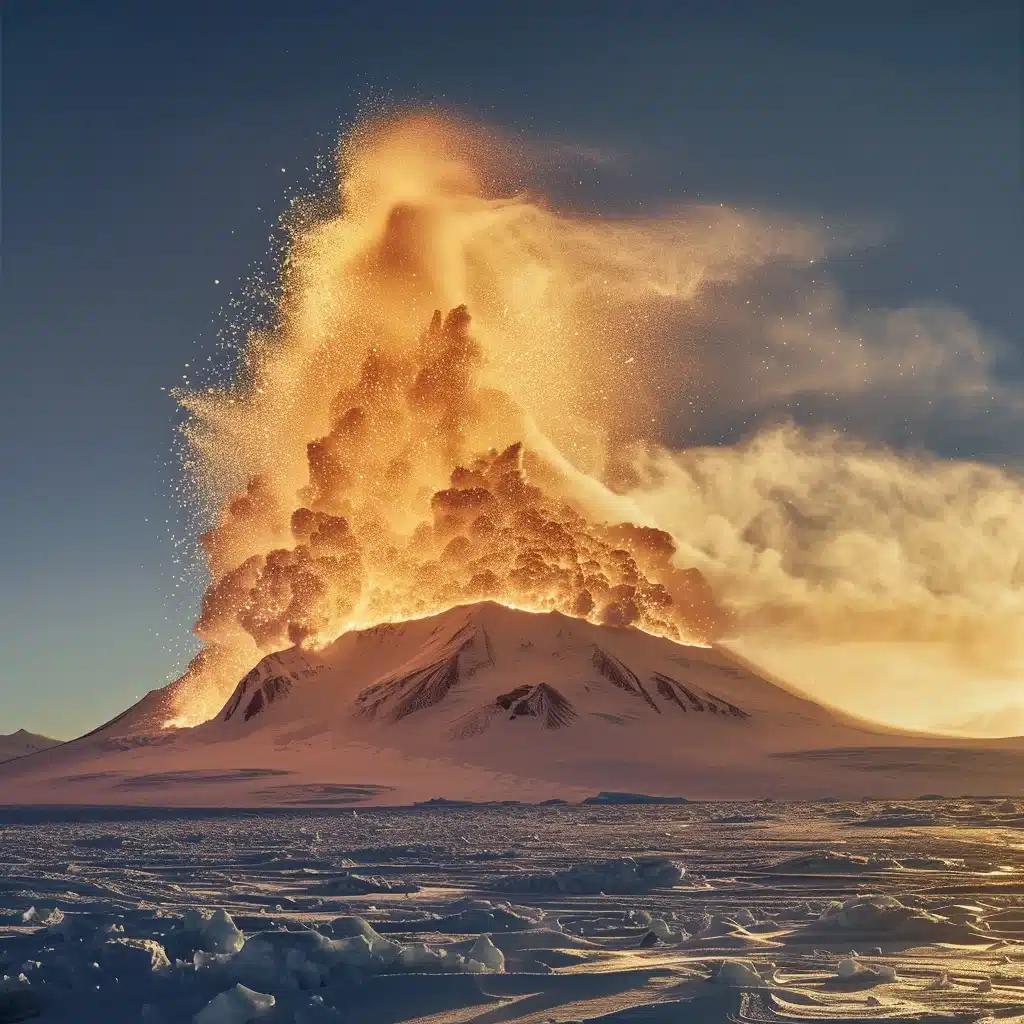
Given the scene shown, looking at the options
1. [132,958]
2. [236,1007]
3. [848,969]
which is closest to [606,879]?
[848,969]

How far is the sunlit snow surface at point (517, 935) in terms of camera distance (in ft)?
41.8

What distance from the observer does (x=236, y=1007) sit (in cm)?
1220

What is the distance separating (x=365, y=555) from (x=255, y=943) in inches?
4785

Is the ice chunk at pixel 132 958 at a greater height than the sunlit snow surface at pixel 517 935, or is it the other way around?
the ice chunk at pixel 132 958

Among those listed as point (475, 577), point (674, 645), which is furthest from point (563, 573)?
point (674, 645)

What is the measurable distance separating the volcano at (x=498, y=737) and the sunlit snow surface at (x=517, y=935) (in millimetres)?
59144

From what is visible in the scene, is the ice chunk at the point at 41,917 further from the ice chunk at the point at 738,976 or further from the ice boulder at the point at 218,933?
the ice chunk at the point at 738,976

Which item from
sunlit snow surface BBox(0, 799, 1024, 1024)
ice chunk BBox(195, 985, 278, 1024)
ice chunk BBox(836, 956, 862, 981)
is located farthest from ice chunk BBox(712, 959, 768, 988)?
ice chunk BBox(195, 985, 278, 1024)

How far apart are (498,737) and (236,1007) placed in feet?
372

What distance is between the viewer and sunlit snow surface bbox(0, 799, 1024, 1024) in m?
12.7

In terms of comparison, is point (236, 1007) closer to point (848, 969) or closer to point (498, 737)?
point (848, 969)

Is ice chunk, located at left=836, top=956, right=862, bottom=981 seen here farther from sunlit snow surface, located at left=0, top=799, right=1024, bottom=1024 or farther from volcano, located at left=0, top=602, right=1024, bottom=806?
volcano, located at left=0, top=602, right=1024, bottom=806

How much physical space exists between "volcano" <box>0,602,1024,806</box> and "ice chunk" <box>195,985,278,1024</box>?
73.7m

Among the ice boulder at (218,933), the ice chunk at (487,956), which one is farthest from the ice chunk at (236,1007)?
the ice chunk at (487,956)
